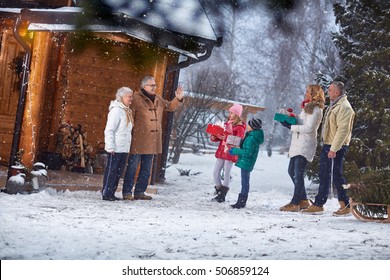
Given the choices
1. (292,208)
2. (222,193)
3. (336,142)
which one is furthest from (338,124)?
(222,193)

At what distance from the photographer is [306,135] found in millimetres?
7477

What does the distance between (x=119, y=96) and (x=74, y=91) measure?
3.39 metres

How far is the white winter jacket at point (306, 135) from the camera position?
7422 millimetres

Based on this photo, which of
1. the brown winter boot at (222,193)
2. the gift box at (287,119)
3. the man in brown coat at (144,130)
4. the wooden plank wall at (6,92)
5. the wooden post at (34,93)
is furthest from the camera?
the wooden plank wall at (6,92)

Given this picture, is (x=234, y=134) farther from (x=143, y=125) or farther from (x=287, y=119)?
(x=143, y=125)

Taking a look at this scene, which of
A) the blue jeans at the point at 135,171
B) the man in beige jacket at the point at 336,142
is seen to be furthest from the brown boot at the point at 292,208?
the blue jeans at the point at 135,171

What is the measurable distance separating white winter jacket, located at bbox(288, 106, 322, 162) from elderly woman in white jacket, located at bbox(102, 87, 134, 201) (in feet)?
6.37

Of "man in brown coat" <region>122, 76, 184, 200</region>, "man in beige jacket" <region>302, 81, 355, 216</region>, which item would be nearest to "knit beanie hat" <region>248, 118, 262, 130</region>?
"man in beige jacket" <region>302, 81, 355, 216</region>

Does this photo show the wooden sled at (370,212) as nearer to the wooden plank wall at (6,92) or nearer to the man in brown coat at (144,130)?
the man in brown coat at (144,130)

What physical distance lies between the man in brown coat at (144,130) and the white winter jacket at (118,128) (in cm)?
27

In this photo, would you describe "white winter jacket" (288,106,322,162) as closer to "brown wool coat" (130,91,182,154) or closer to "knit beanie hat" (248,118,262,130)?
"knit beanie hat" (248,118,262,130)

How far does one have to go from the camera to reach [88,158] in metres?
10.5

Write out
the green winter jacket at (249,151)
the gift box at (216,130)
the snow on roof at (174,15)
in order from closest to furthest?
the green winter jacket at (249,151) → the gift box at (216,130) → the snow on roof at (174,15)
